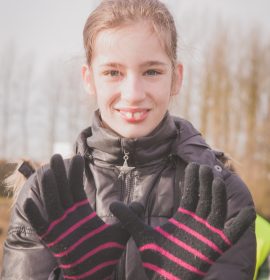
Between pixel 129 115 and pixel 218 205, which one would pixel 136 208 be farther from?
pixel 129 115

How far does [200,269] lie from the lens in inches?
54.5

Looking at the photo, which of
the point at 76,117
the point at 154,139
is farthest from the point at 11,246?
the point at 76,117

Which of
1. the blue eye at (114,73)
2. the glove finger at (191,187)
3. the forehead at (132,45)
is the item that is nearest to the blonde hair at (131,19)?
the forehead at (132,45)

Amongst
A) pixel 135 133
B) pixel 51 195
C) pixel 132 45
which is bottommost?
pixel 51 195

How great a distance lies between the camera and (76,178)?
148cm

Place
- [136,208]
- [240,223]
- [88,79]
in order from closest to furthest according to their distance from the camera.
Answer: [240,223] → [136,208] → [88,79]

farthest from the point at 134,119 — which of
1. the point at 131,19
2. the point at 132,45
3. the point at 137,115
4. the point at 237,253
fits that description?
the point at 237,253

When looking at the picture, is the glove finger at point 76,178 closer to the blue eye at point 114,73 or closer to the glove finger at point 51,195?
the glove finger at point 51,195

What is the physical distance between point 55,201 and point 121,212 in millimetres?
204

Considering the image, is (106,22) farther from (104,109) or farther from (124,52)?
(104,109)

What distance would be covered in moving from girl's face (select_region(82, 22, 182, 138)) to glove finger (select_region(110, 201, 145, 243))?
36cm

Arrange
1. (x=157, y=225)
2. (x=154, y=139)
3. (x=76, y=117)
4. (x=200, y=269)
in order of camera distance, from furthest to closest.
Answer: (x=76, y=117) < (x=154, y=139) < (x=157, y=225) < (x=200, y=269)

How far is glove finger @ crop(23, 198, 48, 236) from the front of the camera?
1397 mm

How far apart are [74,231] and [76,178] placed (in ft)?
0.53
